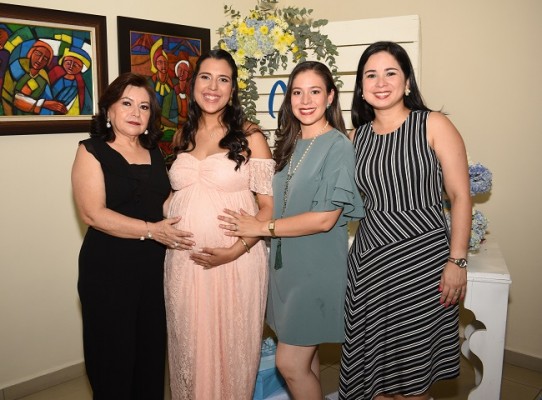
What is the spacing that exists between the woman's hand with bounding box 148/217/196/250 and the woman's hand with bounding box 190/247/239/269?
6cm

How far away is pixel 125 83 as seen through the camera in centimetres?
213

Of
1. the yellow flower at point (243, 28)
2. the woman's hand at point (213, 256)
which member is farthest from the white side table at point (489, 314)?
the yellow flower at point (243, 28)

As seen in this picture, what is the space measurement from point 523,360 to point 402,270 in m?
1.78

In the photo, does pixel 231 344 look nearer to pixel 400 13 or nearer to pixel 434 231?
pixel 434 231

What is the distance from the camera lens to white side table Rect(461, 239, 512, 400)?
7.25 ft

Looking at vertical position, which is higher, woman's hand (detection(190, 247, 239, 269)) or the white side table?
A: woman's hand (detection(190, 247, 239, 269))

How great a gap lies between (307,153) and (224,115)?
Answer: 0.48 meters

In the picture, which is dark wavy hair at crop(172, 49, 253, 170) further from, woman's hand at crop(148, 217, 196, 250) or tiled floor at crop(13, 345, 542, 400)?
tiled floor at crop(13, 345, 542, 400)

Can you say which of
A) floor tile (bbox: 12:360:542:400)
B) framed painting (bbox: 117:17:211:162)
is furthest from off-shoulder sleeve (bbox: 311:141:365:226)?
framed painting (bbox: 117:17:211:162)

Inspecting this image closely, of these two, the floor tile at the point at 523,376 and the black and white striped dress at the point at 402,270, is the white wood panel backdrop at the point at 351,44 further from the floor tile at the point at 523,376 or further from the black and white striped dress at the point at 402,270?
the floor tile at the point at 523,376

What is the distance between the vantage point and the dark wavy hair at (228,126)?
216 cm

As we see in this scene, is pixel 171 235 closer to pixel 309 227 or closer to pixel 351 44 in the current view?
Result: pixel 309 227

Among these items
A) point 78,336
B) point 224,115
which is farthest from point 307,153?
point 78,336

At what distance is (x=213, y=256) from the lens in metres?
2.06
